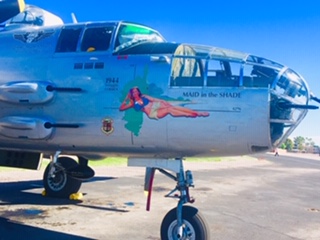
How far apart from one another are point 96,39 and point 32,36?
1.41m

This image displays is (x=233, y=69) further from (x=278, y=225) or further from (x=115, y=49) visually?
(x=278, y=225)

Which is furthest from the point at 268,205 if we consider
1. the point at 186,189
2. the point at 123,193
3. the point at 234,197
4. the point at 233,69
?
the point at 233,69

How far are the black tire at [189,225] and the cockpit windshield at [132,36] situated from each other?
274cm

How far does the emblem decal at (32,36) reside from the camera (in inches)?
266

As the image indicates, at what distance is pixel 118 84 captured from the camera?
18.8 feet

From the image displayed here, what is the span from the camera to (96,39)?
6301 millimetres

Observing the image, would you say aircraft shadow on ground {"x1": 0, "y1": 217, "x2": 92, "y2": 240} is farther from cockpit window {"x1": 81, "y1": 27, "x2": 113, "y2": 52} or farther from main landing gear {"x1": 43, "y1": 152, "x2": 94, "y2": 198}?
cockpit window {"x1": 81, "y1": 27, "x2": 113, "y2": 52}

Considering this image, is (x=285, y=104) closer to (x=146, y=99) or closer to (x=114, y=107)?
(x=146, y=99)

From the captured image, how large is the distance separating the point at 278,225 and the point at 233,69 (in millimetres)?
4542

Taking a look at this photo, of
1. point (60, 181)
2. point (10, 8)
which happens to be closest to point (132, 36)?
point (10, 8)

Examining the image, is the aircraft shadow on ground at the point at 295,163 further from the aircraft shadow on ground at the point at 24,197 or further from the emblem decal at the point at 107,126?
the emblem decal at the point at 107,126

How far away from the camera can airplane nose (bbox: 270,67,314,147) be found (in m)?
5.02

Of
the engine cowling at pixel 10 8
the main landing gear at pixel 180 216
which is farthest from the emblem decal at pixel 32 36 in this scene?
the main landing gear at pixel 180 216

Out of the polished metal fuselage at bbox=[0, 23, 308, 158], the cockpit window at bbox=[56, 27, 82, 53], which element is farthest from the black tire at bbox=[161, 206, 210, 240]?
the cockpit window at bbox=[56, 27, 82, 53]
